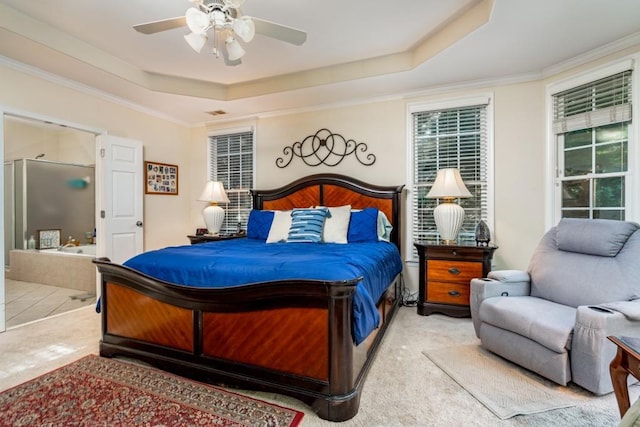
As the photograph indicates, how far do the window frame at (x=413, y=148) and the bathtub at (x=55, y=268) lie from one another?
14.0ft

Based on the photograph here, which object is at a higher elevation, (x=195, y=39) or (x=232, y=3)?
(x=232, y=3)

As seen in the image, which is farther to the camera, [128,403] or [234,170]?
[234,170]

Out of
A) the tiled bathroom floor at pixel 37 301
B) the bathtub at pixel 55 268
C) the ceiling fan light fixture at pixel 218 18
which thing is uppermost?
the ceiling fan light fixture at pixel 218 18

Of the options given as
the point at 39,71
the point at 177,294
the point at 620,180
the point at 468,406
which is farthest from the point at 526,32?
the point at 39,71

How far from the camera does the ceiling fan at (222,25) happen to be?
6.36 ft

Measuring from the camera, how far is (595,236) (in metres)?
2.27

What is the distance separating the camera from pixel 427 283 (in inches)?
130

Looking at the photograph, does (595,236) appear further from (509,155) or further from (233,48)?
(233,48)

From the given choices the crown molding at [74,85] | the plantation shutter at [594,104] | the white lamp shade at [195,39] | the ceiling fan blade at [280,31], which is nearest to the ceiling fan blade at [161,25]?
the white lamp shade at [195,39]

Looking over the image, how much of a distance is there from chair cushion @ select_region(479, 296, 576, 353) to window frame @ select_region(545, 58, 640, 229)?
1317 millimetres

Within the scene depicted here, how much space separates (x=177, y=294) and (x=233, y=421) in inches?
33.3

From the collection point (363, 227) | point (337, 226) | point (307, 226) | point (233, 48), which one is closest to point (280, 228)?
point (307, 226)

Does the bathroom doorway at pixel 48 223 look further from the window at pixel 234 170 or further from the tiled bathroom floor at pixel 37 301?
the window at pixel 234 170

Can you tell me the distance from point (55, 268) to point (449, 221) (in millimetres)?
5597
